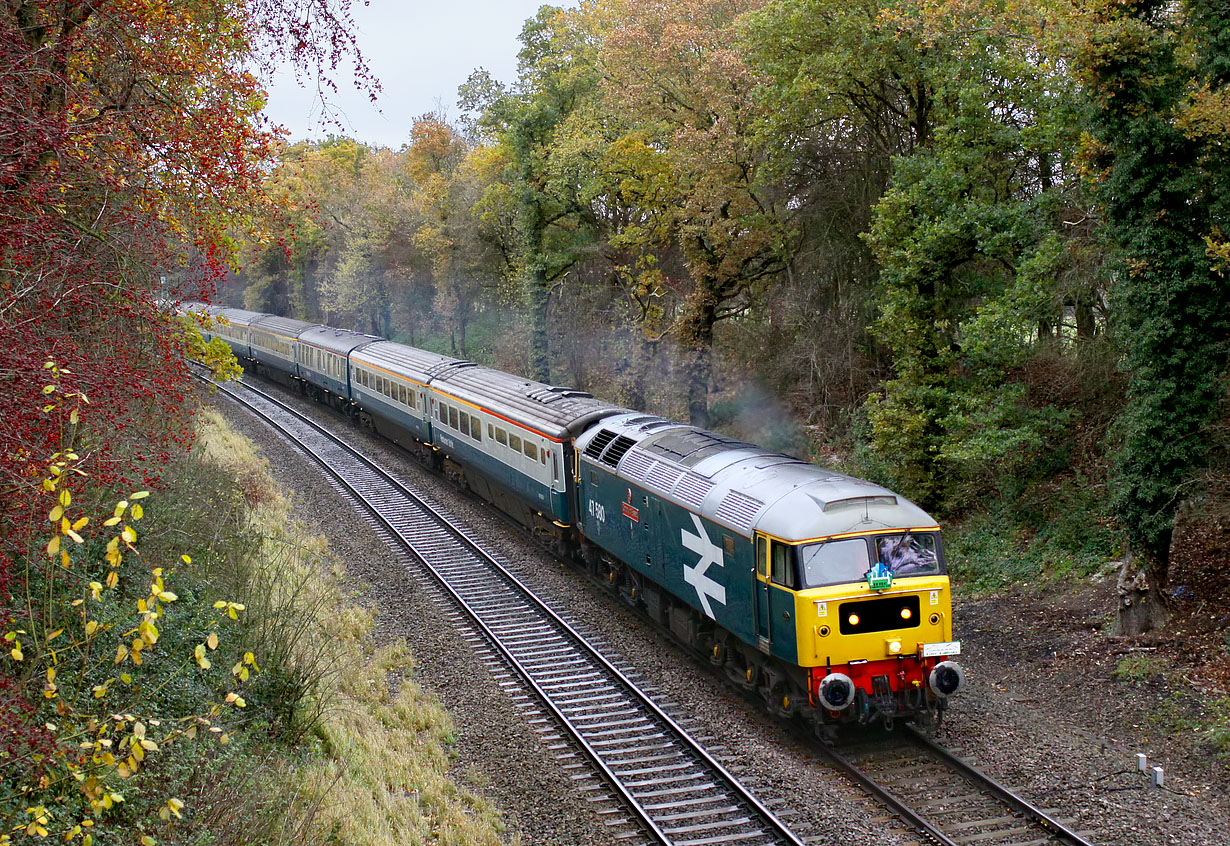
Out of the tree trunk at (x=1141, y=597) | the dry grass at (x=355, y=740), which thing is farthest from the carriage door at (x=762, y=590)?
the tree trunk at (x=1141, y=597)

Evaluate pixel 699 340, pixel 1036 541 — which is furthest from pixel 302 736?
pixel 699 340

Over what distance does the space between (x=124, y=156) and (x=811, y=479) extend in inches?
359

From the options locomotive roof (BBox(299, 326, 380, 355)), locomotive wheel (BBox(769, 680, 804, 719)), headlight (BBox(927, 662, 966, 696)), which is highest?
locomotive roof (BBox(299, 326, 380, 355))

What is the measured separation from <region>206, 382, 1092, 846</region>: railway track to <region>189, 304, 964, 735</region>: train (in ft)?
2.45

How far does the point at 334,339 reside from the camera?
122 feet

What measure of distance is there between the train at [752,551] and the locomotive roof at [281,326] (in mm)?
23146

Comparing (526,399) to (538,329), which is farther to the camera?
(538,329)

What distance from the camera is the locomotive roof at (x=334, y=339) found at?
35.2 metres

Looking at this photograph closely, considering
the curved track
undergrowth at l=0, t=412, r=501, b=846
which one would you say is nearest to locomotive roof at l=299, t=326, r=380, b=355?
the curved track

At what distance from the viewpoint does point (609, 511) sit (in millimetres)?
16609

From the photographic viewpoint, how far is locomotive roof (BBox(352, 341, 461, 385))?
28.2 meters

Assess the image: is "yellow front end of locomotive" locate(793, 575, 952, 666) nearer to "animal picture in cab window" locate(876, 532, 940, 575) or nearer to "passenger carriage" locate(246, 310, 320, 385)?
"animal picture in cab window" locate(876, 532, 940, 575)

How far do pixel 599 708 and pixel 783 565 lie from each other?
11.8 ft

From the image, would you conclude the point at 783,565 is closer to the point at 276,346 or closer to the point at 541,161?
the point at 541,161
